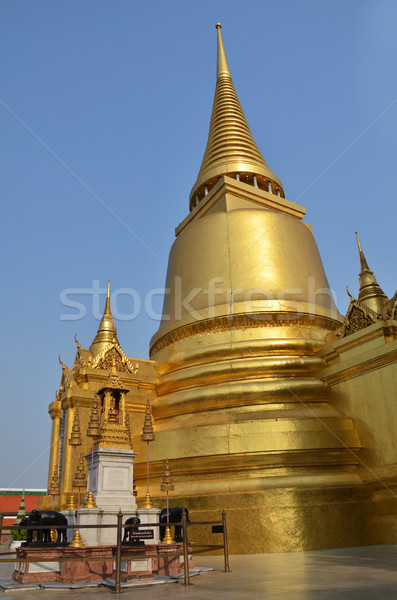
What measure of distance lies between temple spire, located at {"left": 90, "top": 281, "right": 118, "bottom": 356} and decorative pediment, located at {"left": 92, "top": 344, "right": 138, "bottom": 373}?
76 cm

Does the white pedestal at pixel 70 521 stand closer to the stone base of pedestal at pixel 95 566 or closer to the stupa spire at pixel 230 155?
the stone base of pedestal at pixel 95 566

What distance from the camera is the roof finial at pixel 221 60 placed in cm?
2086

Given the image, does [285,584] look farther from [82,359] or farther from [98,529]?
[82,359]

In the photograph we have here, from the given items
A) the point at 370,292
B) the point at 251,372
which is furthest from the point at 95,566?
the point at 370,292

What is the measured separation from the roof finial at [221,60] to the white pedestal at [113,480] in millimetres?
18278

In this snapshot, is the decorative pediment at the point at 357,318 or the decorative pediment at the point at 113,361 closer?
the decorative pediment at the point at 357,318

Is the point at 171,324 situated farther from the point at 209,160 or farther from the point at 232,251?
the point at 209,160

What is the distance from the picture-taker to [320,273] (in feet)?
46.8

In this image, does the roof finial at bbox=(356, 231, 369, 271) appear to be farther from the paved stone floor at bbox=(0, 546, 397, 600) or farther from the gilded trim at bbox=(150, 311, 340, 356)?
the paved stone floor at bbox=(0, 546, 397, 600)

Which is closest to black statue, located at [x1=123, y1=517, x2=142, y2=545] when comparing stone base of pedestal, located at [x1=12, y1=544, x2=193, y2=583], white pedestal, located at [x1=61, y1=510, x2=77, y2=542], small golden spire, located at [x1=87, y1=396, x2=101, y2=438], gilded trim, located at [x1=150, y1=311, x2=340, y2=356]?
stone base of pedestal, located at [x1=12, y1=544, x2=193, y2=583]

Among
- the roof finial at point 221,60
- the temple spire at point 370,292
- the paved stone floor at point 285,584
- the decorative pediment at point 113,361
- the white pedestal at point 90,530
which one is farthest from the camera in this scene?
the roof finial at point 221,60

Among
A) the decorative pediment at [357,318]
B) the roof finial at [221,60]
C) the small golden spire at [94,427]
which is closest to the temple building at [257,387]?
the decorative pediment at [357,318]

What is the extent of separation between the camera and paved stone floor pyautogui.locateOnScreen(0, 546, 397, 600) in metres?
3.81

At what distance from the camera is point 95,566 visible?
18.4 ft
